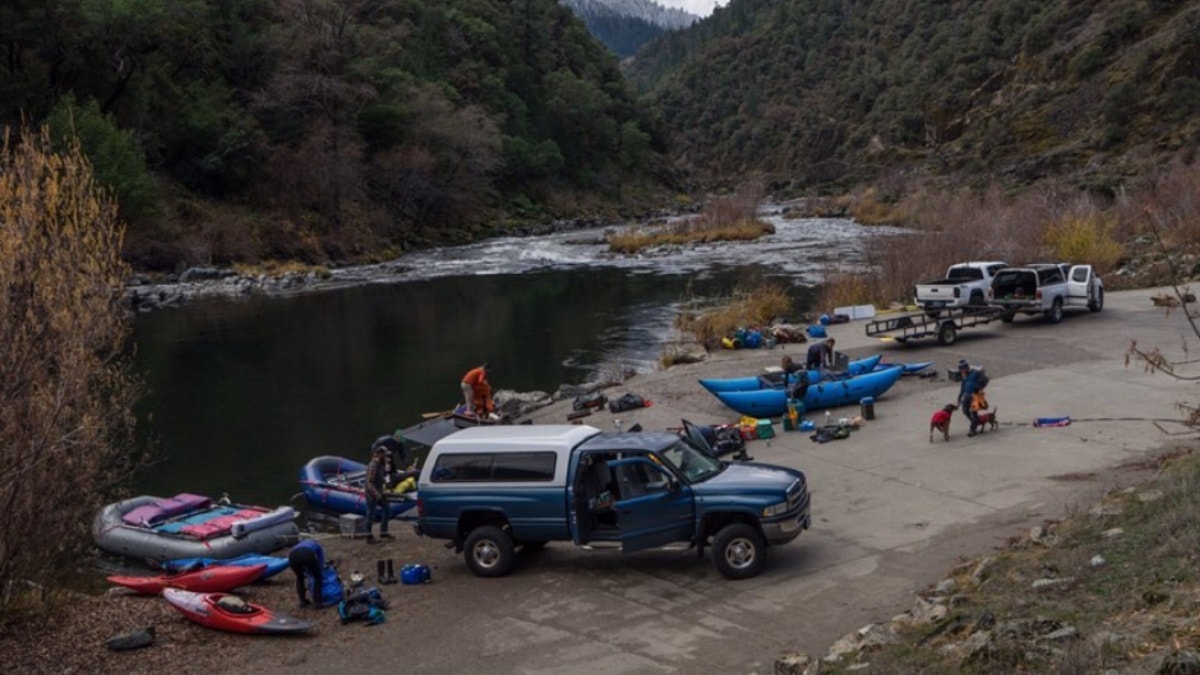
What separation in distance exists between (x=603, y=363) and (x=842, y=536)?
63.4 feet

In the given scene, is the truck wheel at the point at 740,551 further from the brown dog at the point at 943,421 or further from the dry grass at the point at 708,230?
the dry grass at the point at 708,230

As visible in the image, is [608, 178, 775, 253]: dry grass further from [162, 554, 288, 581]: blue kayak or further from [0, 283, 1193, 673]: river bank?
[162, 554, 288, 581]: blue kayak

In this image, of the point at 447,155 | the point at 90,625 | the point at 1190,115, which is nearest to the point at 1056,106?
the point at 1190,115

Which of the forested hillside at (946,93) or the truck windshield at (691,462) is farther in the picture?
the forested hillside at (946,93)

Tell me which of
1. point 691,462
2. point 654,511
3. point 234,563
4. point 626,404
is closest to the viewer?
point 654,511

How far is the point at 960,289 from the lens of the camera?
1283 inches

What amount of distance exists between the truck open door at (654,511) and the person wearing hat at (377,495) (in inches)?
213

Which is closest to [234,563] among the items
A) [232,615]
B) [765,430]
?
[232,615]

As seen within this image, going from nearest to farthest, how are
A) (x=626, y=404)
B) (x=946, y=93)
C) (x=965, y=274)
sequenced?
(x=626, y=404), (x=965, y=274), (x=946, y=93)

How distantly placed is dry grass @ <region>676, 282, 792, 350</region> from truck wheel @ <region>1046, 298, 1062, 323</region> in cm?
907

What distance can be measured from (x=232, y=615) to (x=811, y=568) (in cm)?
735

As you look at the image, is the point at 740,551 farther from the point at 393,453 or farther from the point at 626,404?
the point at 626,404

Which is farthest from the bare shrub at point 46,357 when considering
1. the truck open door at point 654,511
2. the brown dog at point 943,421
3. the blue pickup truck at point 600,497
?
the brown dog at point 943,421

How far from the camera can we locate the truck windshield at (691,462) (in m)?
14.4
